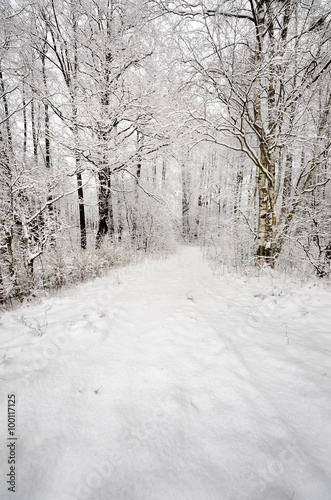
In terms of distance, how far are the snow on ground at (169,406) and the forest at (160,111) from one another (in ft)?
9.70

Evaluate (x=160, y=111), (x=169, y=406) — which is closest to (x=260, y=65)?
(x=160, y=111)

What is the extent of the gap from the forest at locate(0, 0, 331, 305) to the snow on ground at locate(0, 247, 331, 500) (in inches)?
116

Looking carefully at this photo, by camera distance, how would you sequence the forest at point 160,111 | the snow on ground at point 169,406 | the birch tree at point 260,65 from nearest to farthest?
the snow on ground at point 169,406, the birch tree at point 260,65, the forest at point 160,111

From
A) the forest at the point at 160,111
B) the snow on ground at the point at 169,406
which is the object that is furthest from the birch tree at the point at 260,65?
the snow on ground at the point at 169,406

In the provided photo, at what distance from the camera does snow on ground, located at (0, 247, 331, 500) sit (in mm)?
1066

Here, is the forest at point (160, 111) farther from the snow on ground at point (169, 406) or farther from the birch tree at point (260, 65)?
the snow on ground at point (169, 406)

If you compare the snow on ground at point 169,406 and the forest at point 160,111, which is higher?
the forest at point 160,111

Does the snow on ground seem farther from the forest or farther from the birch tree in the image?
the birch tree

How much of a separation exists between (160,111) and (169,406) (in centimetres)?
651

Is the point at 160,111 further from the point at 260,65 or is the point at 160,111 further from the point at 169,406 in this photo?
the point at 169,406

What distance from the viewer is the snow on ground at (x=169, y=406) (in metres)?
1.07

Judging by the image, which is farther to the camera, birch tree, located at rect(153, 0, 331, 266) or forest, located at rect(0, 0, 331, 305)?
forest, located at rect(0, 0, 331, 305)

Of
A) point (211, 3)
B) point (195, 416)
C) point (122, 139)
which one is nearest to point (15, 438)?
point (195, 416)

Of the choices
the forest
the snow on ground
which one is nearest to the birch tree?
the forest
